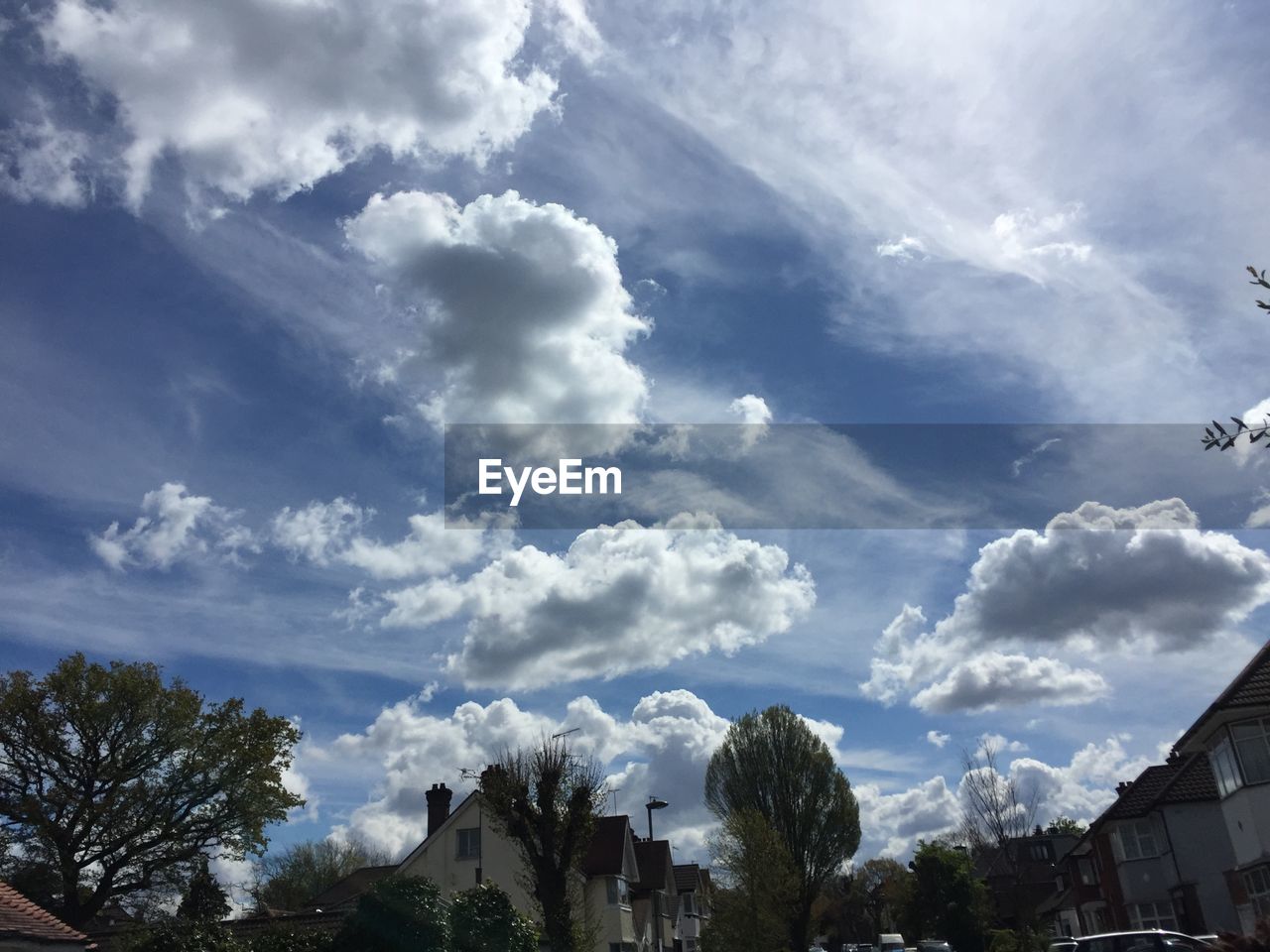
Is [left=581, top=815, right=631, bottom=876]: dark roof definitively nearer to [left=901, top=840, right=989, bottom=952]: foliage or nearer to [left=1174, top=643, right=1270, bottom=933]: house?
[left=901, top=840, right=989, bottom=952]: foliage

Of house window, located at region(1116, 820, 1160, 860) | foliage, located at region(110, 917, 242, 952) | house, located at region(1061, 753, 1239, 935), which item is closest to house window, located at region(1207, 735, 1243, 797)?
house, located at region(1061, 753, 1239, 935)

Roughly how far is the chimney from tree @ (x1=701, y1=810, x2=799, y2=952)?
14124mm

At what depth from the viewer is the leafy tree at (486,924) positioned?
18.2 m

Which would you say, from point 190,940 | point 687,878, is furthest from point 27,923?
point 687,878

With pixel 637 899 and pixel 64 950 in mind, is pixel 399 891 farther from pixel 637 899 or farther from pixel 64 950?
pixel 637 899

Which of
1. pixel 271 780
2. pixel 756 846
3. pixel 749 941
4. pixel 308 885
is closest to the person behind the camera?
pixel 271 780

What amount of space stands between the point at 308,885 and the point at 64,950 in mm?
60296

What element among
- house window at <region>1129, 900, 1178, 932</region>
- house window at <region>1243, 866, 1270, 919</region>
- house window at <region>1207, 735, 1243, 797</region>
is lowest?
house window at <region>1129, 900, 1178, 932</region>

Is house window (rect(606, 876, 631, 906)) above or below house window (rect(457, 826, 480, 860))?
below

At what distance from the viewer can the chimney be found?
49.5 metres

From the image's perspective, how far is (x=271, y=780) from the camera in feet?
128

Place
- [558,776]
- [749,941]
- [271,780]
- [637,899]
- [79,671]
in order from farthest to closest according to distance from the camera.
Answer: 1. [637,899]
2. [749,941]
3. [271,780]
4. [79,671]
5. [558,776]

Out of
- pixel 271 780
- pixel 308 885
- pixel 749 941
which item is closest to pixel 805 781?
pixel 749 941

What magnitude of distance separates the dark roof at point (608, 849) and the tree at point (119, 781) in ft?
53.6
